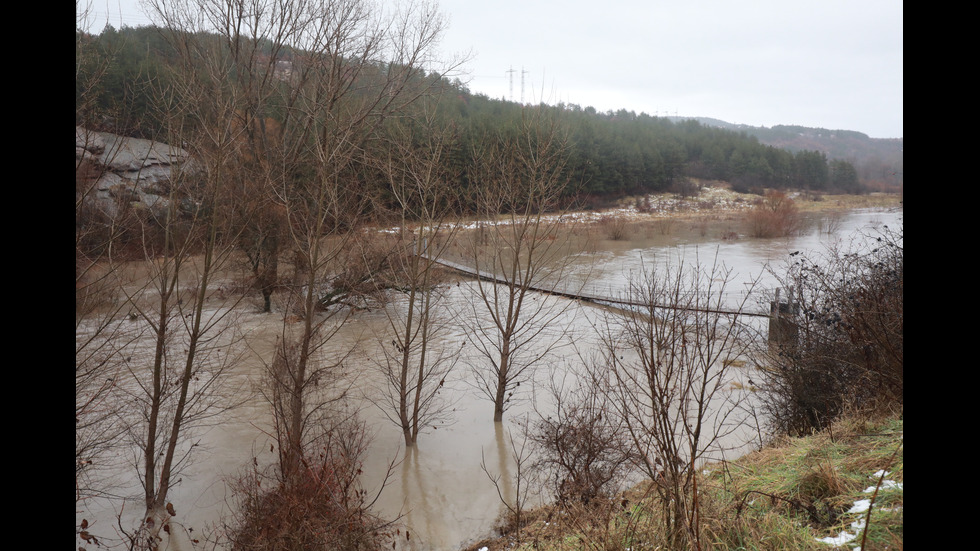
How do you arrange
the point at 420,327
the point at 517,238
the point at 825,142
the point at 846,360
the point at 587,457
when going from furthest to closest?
the point at 825,142, the point at 517,238, the point at 420,327, the point at 846,360, the point at 587,457

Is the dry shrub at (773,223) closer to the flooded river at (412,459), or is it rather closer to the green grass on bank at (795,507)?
the flooded river at (412,459)

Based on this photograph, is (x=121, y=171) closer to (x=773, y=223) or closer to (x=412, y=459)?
(x=412, y=459)

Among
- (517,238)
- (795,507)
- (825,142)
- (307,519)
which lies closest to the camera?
(795,507)

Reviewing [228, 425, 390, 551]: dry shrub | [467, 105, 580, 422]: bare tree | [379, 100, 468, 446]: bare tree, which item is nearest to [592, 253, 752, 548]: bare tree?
[467, 105, 580, 422]: bare tree

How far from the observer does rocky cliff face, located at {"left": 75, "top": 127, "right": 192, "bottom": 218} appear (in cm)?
752

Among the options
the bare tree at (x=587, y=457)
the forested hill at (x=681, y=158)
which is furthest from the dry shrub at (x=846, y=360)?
the forested hill at (x=681, y=158)

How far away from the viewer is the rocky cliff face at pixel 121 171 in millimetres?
7523

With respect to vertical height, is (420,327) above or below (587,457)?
above

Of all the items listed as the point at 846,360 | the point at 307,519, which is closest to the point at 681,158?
the point at 846,360

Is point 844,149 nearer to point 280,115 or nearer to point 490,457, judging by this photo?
point 280,115

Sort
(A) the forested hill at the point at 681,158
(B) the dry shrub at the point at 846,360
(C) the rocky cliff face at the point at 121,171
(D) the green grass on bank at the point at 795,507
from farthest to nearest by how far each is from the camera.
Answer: (A) the forested hill at the point at 681,158
(C) the rocky cliff face at the point at 121,171
(B) the dry shrub at the point at 846,360
(D) the green grass on bank at the point at 795,507

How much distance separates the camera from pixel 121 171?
1828 cm

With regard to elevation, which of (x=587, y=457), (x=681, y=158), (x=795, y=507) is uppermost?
(x=681, y=158)
